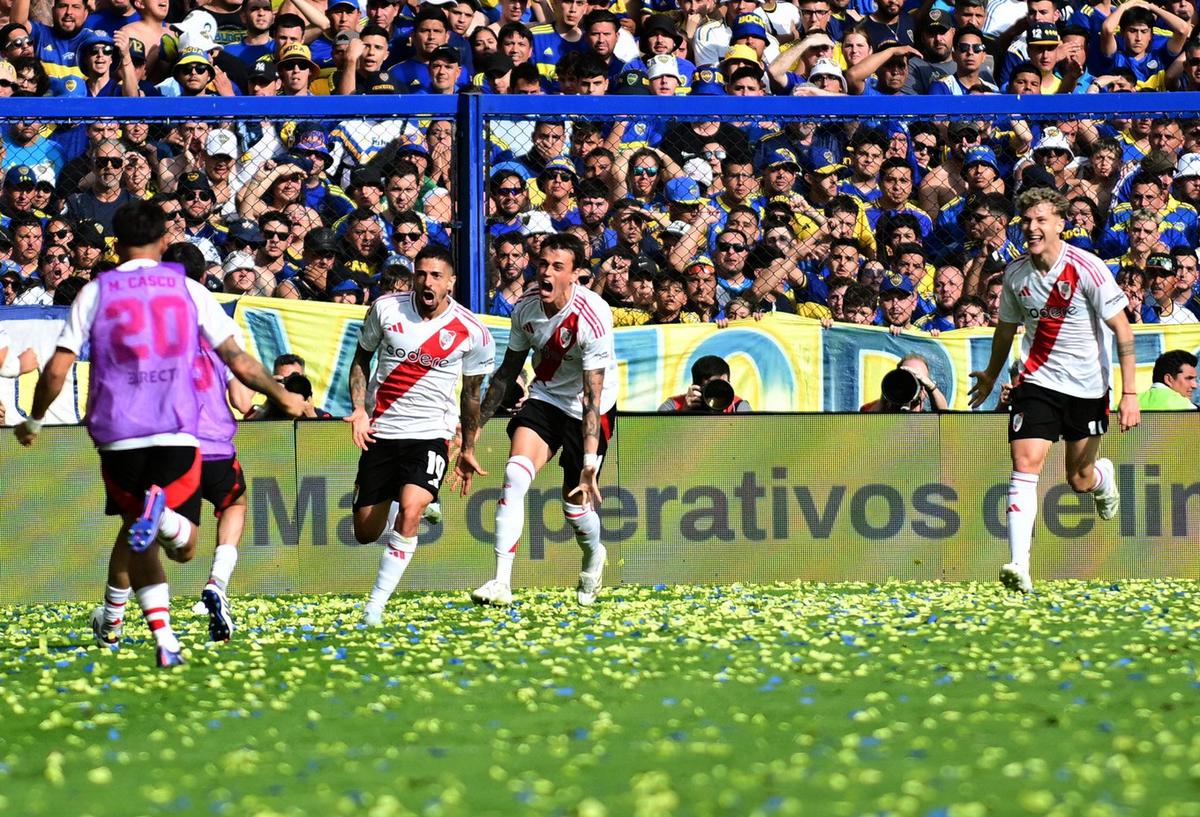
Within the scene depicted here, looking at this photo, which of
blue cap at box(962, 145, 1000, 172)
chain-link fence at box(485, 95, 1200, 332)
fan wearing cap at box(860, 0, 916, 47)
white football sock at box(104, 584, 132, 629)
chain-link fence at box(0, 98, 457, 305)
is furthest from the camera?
fan wearing cap at box(860, 0, 916, 47)

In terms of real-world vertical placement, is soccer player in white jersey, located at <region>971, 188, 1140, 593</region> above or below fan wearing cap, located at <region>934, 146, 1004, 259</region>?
below

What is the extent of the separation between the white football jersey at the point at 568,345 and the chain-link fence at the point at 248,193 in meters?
2.13

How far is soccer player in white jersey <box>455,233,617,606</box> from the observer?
10195 millimetres

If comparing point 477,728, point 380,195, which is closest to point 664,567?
point 380,195

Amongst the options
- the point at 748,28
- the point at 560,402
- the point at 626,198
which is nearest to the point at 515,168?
the point at 626,198

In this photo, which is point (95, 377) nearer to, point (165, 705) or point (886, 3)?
point (165, 705)

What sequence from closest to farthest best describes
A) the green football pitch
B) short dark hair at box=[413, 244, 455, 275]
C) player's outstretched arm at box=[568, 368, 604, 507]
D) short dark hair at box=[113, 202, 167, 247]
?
the green football pitch → short dark hair at box=[113, 202, 167, 247] → short dark hair at box=[413, 244, 455, 275] → player's outstretched arm at box=[568, 368, 604, 507]

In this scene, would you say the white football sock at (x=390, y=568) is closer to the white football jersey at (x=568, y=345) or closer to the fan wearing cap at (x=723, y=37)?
the white football jersey at (x=568, y=345)

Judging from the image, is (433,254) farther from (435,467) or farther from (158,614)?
(158,614)

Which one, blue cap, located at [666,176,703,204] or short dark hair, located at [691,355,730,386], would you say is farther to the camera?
blue cap, located at [666,176,703,204]

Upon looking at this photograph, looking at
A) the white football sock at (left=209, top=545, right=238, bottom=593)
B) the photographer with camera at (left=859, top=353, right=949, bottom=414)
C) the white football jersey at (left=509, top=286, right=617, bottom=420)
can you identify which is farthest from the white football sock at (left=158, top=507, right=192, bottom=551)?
the photographer with camera at (left=859, top=353, right=949, bottom=414)

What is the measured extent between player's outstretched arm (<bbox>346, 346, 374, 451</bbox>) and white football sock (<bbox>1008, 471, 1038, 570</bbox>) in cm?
371

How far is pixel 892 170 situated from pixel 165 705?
8.24 metres

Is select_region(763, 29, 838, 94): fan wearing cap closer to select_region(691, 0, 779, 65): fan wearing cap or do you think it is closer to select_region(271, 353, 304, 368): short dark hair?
select_region(691, 0, 779, 65): fan wearing cap
